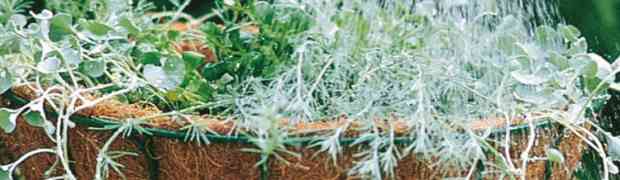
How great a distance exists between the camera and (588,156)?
0.76 metres

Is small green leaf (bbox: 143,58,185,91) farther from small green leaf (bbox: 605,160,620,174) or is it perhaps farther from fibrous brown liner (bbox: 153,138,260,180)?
small green leaf (bbox: 605,160,620,174)

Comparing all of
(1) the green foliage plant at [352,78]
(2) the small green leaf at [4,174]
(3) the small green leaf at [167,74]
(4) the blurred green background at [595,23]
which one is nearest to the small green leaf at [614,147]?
(1) the green foliage plant at [352,78]

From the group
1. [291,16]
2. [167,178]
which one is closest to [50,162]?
[167,178]

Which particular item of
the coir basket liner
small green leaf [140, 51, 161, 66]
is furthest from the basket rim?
small green leaf [140, 51, 161, 66]

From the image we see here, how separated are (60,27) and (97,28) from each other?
3 centimetres

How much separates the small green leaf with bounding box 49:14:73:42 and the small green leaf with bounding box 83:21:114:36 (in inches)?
0.5

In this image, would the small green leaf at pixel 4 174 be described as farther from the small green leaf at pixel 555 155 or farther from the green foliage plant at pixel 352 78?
the small green leaf at pixel 555 155

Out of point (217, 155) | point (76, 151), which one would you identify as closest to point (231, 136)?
point (217, 155)

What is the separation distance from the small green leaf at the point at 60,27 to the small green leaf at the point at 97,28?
12 millimetres

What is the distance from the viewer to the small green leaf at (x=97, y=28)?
696 millimetres

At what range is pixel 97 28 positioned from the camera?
0.70 metres

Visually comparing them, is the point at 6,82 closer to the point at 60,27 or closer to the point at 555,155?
the point at 60,27

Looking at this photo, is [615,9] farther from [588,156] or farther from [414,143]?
[414,143]

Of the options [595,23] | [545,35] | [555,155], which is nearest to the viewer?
[555,155]
